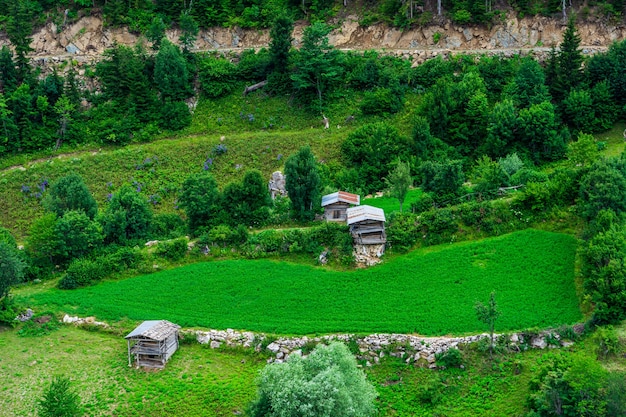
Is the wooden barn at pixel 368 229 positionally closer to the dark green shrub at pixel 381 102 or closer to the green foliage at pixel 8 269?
the dark green shrub at pixel 381 102

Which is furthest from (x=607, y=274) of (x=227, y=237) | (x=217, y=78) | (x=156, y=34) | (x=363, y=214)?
(x=156, y=34)

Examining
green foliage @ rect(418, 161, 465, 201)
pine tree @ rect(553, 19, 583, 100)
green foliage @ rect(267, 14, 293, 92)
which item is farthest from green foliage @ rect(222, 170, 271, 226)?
pine tree @ rect(553, 19, 583, 100)

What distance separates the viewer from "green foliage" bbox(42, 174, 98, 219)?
2409 inches

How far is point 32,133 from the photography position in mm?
76312

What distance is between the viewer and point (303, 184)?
197 feet

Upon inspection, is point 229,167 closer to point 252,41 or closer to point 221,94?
point 221,94

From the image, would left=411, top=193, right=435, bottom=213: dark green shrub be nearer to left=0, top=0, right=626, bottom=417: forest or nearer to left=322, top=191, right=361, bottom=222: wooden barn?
left=0, top=0, right=626, bottom=417: forest

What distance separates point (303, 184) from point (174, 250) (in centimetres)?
1055

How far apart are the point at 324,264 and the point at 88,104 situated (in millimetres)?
35587

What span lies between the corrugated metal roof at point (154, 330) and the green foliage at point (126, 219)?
12.2 m

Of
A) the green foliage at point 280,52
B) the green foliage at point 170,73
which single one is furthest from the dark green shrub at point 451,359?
the green foliage at point 170,73

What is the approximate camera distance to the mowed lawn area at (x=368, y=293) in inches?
1907

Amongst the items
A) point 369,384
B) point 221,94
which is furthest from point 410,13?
point 369,384

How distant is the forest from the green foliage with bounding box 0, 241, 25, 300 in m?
0.17
